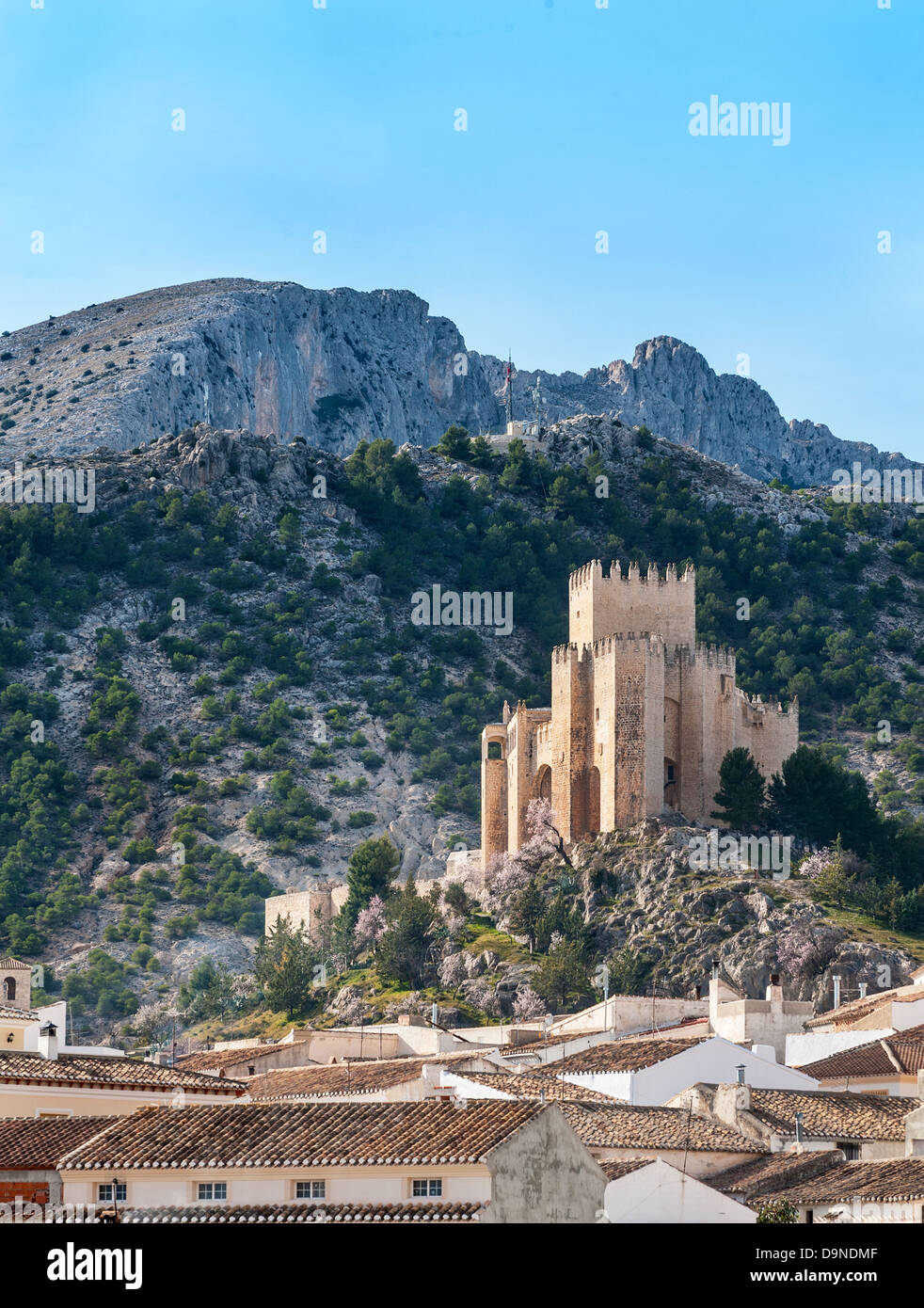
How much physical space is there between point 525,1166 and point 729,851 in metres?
67.3

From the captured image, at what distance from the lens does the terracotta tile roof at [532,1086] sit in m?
45.5

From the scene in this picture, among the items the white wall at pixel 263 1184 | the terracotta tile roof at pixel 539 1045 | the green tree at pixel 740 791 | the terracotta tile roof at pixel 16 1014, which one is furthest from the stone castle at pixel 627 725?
the white wall at pixel 263 1184

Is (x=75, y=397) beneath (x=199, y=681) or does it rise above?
above

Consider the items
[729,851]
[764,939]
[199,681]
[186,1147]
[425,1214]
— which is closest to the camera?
[425,1214]

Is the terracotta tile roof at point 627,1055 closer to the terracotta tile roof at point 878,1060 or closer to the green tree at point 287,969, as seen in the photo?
the terracotta tile roof at point 878,1060

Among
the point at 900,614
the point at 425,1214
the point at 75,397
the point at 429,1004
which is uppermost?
the point at 75,397

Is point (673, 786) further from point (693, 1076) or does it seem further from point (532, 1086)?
point (532, 1086)


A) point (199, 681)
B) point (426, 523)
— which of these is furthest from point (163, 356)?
point (199, 681)

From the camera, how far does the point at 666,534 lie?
154500 mm

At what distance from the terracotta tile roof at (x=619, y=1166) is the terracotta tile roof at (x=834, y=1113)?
731 cm

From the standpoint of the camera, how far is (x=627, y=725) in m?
94.4

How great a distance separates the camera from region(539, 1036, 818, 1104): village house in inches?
1971
